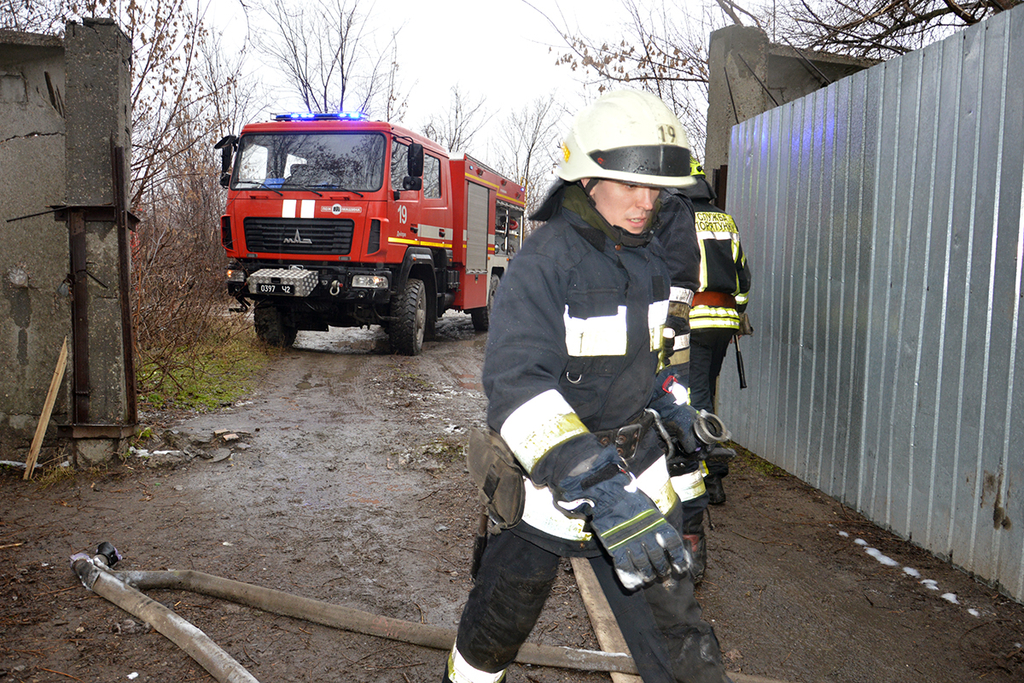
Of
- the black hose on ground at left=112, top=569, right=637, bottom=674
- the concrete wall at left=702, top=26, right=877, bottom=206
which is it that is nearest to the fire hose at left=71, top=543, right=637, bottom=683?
the black hose on ground at left=112, top=569, right=637, bottom=674

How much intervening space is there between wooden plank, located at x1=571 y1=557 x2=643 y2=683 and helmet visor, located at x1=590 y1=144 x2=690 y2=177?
1283mm

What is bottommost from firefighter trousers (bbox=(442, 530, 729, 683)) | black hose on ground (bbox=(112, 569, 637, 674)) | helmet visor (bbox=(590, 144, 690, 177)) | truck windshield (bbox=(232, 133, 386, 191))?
black hose on ground (bbox=(112, 569, 637, 674))

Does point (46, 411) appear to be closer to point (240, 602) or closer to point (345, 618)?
point (240, 602)

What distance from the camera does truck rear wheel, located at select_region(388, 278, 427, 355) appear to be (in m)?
10.0

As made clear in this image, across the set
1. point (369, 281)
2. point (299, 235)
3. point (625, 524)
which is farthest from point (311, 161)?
point (625, 524)

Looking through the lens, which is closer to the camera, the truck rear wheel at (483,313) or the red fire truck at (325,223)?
the red fire truck at (325,223)

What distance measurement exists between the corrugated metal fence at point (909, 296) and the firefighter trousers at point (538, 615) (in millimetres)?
1979

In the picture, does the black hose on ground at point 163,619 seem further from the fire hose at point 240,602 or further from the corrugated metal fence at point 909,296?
the corrugated metal fence at point 909,296

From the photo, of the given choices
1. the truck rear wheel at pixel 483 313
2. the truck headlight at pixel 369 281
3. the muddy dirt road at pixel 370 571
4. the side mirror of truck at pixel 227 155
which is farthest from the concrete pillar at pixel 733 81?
the truck rear wheel at pixel 483 313

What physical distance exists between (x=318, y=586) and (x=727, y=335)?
8.22 feet

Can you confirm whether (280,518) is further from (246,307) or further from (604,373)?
(246,307)

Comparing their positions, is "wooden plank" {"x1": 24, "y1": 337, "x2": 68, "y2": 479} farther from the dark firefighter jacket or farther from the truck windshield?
the truck windshield

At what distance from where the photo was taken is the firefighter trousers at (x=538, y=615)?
6.20 ft

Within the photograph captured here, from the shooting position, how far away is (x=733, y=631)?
304 centimetres
